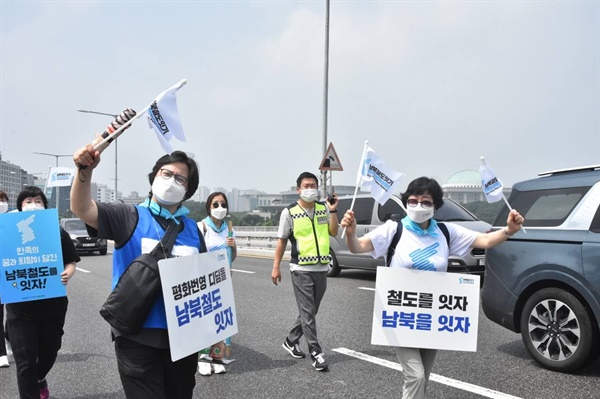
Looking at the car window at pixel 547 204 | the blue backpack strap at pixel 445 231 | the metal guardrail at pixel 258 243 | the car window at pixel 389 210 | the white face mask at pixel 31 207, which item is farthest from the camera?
the metal guardrail at pixel 258 243

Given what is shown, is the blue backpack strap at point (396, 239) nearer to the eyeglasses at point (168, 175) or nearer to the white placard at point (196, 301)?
the white placard at point (196, 301)

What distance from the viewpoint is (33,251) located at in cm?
430

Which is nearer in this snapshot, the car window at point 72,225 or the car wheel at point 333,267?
the car wheel at point 333,267

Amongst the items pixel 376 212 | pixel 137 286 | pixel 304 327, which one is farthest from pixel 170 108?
pixel 376 212

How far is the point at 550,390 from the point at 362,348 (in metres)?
2.05

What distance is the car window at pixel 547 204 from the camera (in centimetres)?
508

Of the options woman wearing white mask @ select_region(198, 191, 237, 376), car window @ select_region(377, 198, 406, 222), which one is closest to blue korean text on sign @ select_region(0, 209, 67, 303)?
woman wearing white mask @ select_region(198, 191, 237, 376)

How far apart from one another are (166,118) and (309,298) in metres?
3.02

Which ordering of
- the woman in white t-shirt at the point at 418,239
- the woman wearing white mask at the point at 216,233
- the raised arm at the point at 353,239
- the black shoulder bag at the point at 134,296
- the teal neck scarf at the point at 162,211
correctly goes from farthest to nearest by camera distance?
the woman wearing white mask at the point at 216,233
the woman in white t-shirt at the point at 418,239
the raised arm at the point at 353,239
the teal neck scarf at the point at 162,211
the black shoulder bag at the point at 134,296

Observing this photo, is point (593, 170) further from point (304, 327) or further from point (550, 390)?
point (304, 327)

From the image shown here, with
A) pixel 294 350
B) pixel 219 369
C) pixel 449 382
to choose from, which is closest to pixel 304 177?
pixel 294 350

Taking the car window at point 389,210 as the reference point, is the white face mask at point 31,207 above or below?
above

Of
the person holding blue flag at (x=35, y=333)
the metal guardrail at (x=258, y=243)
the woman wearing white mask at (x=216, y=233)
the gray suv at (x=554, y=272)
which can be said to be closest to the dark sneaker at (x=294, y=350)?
the woman wearing white mask at (x=216, y=233)

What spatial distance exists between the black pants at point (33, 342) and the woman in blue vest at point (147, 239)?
5.68 ft
